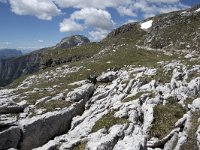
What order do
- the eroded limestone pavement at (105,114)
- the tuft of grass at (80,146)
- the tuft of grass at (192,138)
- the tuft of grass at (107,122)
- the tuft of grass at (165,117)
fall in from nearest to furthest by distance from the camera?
the tuft of grass at (80,146) → the tuft of grass at (192,138) → the eroded limestone pavement at (105,114) → the tuft of grass at (165,117) → the tuft of grass at (107,122)

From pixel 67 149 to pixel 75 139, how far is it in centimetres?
162

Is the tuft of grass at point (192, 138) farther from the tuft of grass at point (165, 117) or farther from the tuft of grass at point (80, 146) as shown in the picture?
the tuft of grass at point (80, 146)

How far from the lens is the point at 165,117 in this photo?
30.1 m

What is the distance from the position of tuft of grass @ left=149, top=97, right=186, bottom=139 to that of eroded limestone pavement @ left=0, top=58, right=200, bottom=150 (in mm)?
448

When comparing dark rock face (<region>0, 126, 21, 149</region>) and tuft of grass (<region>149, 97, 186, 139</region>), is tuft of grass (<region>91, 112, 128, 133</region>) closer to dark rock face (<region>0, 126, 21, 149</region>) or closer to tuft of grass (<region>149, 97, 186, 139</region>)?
tuft of grass (<region>149, 97, 186, 139</region>)

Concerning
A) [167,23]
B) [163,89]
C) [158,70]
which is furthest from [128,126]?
[167,23]

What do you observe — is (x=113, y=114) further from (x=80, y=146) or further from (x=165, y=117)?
(x=80, y=146)

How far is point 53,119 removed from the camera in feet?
109

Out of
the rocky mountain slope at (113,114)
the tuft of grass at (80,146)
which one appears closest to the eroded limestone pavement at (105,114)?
the rocky mountain slope at (113,114)

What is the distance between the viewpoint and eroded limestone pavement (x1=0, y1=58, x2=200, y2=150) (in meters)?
25.3

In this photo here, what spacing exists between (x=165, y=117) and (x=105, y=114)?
19.4 ft

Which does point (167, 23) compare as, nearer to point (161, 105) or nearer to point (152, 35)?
point (152, 35)

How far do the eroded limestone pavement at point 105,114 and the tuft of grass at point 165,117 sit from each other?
45 cm

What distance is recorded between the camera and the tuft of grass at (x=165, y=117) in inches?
1091
